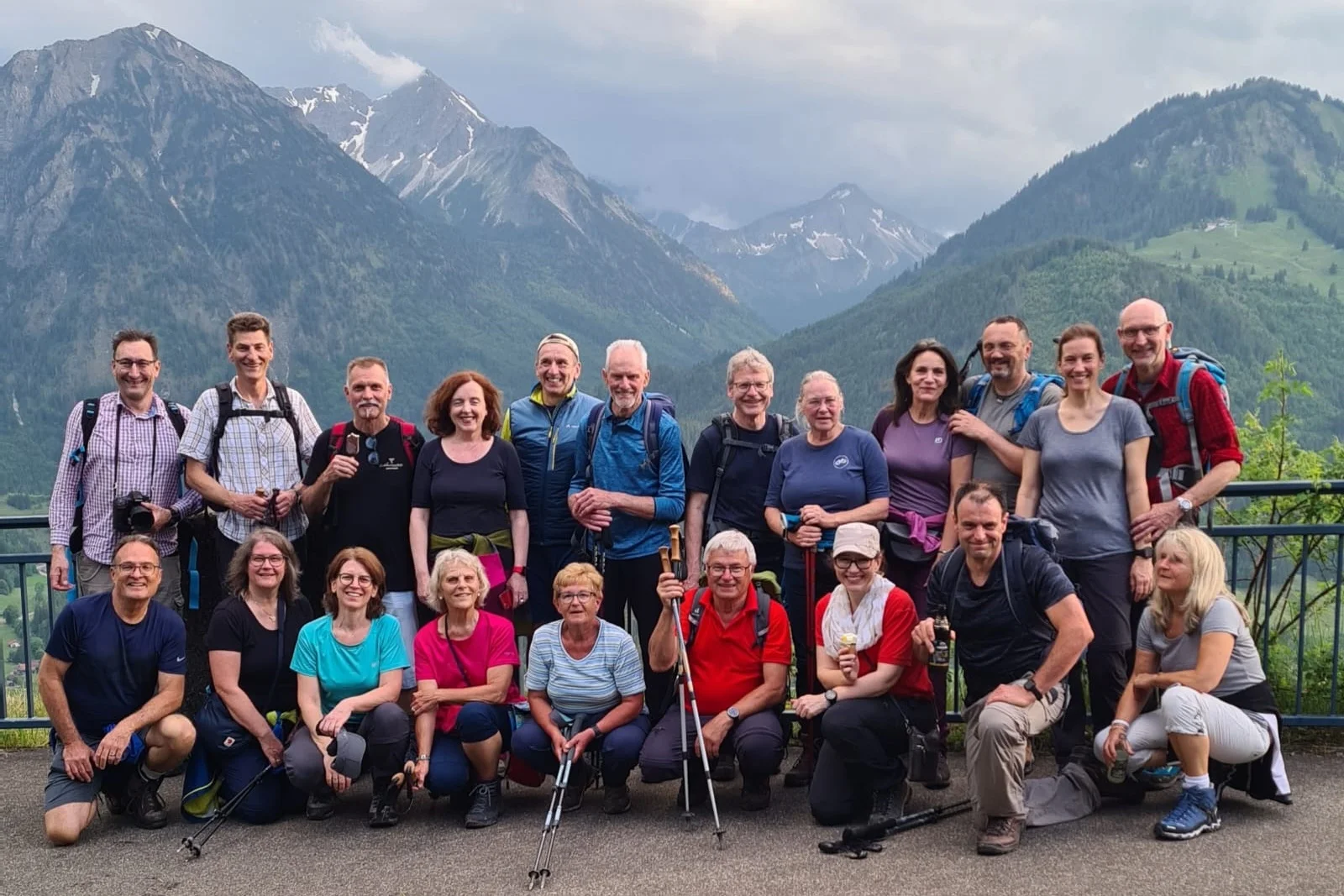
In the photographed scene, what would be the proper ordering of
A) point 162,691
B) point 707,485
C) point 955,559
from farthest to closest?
point 707,485, point 162,691, point 955,559

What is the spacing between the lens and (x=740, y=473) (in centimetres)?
682

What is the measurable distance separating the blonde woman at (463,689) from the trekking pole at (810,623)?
1593mm

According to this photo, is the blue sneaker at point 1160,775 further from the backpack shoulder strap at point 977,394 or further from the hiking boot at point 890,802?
the backpack shoulder strap at point 977,394

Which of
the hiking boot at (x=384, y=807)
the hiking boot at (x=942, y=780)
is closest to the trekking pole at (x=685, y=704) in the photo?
the hiking boot at (x=942, y=780)

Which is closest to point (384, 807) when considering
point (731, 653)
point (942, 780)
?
point (731, 653)

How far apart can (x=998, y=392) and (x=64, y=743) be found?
5269 mm

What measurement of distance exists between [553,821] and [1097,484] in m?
3.16

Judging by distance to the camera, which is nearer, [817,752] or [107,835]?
[107,835]

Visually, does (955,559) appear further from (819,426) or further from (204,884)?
(204,884)

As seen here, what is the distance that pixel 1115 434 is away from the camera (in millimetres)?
6008

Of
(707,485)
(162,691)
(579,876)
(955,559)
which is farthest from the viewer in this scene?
(707,485)

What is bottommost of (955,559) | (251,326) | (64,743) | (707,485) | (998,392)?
(64,743)

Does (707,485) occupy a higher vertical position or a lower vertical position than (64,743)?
higher

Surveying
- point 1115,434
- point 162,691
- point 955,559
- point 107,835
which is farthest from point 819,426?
point 107,835
